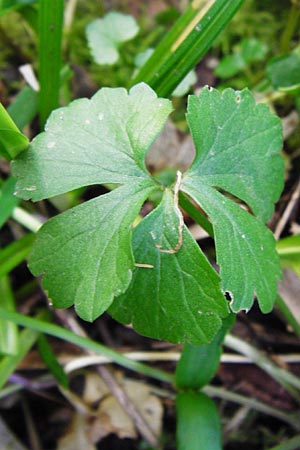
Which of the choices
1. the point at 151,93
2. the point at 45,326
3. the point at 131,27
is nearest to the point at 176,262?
the point at 151,93

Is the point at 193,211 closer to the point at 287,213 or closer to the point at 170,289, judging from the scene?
the point at 170,289

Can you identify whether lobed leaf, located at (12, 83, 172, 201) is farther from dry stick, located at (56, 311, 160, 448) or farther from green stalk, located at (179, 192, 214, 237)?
dry stick, located at (56, 311, 160, 448)

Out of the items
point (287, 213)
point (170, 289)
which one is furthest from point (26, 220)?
point (287, 213)

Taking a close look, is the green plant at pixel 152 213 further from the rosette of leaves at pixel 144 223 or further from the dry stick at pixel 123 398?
the dry stick at pixel 123 398

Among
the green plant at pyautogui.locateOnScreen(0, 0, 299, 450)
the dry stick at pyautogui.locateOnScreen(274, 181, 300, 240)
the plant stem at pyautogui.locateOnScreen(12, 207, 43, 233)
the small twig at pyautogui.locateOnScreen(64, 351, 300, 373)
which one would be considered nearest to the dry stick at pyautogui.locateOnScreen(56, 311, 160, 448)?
the small twig at pyautogui.locateOnScreen(64, 351, 300, 373)

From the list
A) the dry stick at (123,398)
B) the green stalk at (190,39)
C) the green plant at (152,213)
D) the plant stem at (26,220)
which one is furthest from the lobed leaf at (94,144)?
the dry stick at (123,398)

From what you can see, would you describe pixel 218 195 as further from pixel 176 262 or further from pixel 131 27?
pixel 131 27
